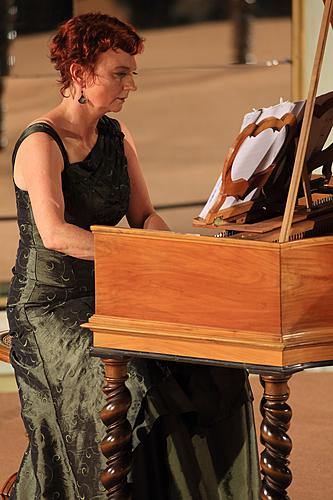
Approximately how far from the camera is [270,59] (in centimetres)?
645

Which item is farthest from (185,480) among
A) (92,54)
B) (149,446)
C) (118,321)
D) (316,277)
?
(92,54)

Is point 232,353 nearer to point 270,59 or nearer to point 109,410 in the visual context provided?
A: point 109,410

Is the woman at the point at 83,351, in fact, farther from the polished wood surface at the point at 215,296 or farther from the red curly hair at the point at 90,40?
the polished wood surface at the point at 215,296

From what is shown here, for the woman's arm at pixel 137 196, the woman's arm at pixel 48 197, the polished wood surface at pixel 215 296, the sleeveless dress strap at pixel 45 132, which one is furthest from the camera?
the woman's arm at pixel 137 196

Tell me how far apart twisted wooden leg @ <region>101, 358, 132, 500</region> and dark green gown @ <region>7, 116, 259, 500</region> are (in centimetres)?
4

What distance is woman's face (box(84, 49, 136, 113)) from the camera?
3.48 metres

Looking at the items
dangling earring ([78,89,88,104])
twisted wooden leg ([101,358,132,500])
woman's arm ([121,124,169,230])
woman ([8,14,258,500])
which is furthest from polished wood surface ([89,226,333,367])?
woman's arm ([121,124,169,230])

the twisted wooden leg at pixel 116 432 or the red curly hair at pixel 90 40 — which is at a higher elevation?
the red curly hair at pixel 90 40

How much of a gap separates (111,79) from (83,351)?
2.34 ft

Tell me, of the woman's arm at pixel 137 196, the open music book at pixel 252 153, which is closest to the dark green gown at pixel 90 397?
the woman's arm at pixel 137 196

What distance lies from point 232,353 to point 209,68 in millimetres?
3785

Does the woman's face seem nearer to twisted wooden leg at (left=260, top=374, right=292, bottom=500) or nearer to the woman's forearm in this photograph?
the woman's forearm

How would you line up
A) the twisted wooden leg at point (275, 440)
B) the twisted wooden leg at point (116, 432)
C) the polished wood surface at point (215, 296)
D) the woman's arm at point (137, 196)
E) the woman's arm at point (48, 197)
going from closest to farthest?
the polished wood surface at point (215, 296) < the twisted wooden leg at point (275, 440) < the twisted wooden leg at point (116, 432) < the woman's arm at point (48, 197) < the woman's arm at point (137, 196)

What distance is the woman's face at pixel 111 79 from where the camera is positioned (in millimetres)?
3480
